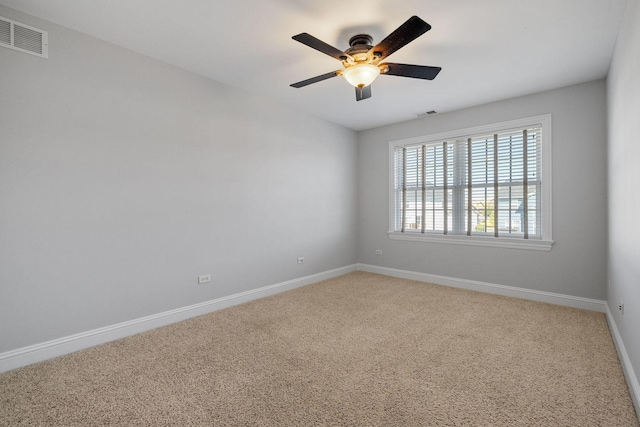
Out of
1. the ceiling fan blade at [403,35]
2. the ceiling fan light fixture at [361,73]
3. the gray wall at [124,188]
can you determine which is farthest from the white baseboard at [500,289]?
the ceiling fan blade at [403,35]

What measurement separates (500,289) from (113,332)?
455 cm

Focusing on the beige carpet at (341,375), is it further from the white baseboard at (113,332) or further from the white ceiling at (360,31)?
the white ceiling at (360,31)

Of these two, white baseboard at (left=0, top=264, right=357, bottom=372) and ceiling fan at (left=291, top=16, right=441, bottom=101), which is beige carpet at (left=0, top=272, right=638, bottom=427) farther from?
ceiling fan at (left=291, top=16, right=441, bottom=101)

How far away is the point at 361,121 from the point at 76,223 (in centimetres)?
406

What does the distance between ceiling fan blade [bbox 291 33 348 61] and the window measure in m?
2.81

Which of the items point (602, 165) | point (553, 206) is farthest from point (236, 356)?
point (602, 165)

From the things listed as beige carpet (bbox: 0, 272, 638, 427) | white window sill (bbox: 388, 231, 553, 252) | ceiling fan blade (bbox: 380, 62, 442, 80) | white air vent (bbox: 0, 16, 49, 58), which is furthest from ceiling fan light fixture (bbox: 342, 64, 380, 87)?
white window sill (bbox: 388, 231, 553, 252)

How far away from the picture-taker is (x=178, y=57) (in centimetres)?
294

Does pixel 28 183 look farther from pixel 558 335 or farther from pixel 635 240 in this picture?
pixel 558 335

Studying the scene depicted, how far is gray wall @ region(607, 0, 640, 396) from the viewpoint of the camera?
1850mm

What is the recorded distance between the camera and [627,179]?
2127mm

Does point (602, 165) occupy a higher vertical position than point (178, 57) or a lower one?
lower

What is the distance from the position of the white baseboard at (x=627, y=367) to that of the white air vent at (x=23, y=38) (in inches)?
185

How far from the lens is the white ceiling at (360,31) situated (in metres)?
2.20
